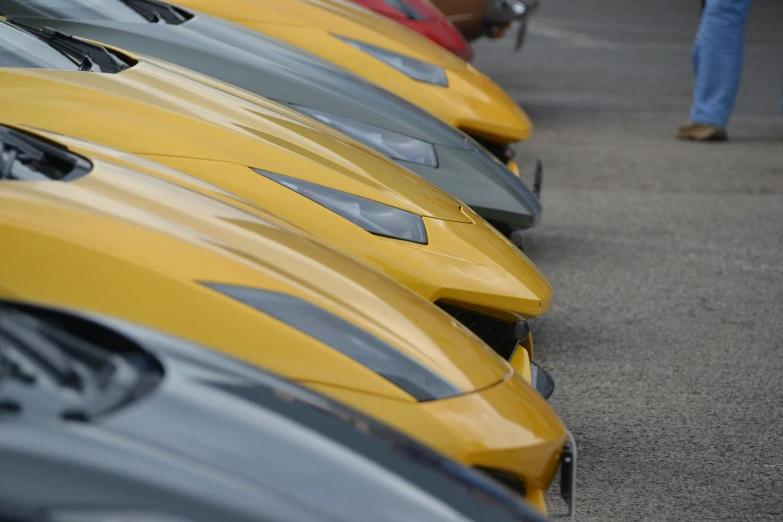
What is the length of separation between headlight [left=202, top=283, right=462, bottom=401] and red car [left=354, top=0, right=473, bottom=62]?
474cm

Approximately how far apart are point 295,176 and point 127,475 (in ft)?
5.75

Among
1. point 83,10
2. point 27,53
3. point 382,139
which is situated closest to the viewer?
point 27,53

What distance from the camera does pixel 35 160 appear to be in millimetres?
2201

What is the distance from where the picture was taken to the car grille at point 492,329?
9.68 ft

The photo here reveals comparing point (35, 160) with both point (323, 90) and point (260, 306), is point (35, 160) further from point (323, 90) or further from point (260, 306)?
point (323, 90)

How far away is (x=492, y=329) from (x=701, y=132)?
5264 millimetres

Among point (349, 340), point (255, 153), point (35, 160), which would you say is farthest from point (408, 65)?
point (349, 340)

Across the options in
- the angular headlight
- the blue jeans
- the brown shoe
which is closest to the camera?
the angular headlight

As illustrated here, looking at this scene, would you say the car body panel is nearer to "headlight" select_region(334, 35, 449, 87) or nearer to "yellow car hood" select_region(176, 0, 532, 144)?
"yellow car hood" select_region(176, 0, 532, 144)

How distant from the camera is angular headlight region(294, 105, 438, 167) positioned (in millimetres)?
3758

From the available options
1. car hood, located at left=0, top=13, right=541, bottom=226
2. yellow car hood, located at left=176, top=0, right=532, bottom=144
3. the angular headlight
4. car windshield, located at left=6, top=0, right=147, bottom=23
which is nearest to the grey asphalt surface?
car hood, located at left=0, top=13, right=541, bottom=226

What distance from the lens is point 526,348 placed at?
307cm

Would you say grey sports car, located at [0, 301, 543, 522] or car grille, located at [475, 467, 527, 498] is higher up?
grey sports car, located at [0, 301, 543, 522]

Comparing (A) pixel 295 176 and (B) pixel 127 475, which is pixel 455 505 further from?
(A) pixel 295 176
